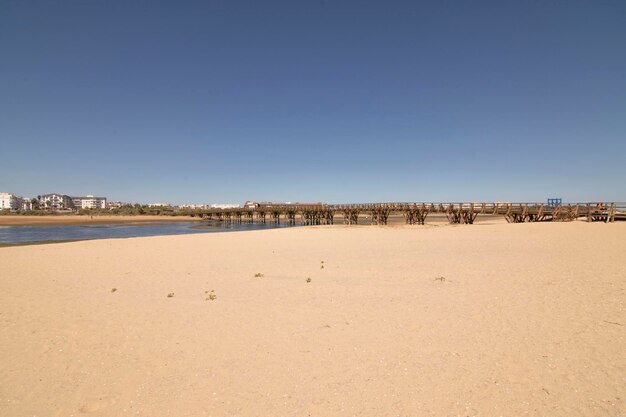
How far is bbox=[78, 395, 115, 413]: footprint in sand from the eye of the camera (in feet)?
14.1

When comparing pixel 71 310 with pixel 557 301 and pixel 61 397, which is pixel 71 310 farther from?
pixel 557 301

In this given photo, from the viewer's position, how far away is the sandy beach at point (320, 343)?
436 centimetres

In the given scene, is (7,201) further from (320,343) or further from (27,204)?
(320,343)

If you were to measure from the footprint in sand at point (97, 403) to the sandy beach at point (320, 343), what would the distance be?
27 mm

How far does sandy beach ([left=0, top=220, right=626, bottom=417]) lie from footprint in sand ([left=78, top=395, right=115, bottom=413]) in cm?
3

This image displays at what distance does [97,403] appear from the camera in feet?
14.6

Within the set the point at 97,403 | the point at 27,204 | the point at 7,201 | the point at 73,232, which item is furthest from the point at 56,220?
the point at 27,204

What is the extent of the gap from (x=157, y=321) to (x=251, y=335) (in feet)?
8.14

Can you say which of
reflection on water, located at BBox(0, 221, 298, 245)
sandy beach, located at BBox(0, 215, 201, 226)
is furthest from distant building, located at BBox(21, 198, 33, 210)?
reflection on water, located at BBox(0, 221, 298, 245)

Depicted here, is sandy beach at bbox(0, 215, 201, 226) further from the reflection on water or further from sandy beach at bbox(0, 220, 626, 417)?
sandy beach at bbox(0, 220, 626, 417)

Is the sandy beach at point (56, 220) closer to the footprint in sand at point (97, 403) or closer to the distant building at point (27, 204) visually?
the footprint in sand at point (97, 403)

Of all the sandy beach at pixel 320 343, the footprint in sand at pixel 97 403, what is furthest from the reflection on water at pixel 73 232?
the footprint in sand at pixel 97 403

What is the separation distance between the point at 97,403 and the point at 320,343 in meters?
3.47

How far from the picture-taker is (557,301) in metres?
8.20
